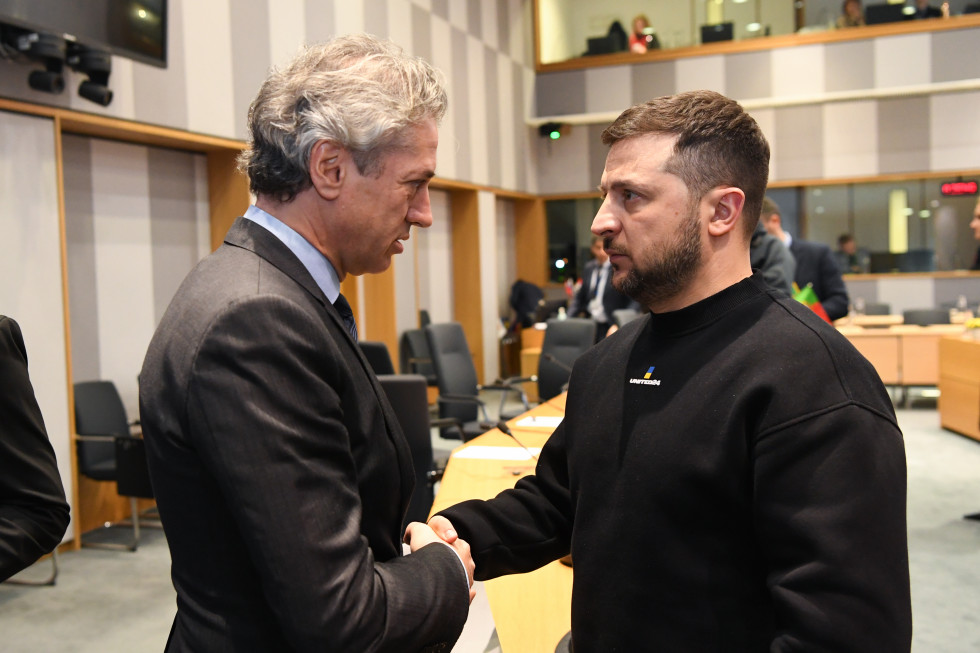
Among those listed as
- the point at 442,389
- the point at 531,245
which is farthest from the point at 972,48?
the point at 442,389

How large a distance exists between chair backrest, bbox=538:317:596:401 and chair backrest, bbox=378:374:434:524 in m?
2.25

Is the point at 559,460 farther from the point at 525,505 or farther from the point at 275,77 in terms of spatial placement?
the point at 275,77

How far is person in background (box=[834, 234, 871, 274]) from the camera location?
10.5 metres

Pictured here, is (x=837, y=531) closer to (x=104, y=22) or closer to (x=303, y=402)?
(x=303, y=402)

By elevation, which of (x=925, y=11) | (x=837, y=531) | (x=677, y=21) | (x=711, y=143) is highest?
(x=677, y=21)

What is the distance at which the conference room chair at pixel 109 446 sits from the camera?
4.22m

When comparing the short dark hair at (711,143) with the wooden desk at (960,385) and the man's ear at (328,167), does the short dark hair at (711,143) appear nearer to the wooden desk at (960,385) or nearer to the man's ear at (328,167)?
the man's ear at (328,167)

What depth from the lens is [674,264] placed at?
132 cm

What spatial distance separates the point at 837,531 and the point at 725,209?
1.73ft

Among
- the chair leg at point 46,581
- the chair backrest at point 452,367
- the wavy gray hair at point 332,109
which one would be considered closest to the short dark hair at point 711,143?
the wavy gray hair at point 332,109

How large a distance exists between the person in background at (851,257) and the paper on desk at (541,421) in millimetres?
7700

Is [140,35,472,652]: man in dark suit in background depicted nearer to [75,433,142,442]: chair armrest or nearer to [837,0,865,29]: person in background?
[75,433,142,442]: chair armrest

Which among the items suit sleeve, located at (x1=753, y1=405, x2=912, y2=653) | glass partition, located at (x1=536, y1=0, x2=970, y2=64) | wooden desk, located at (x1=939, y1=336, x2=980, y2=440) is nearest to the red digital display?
glass partition, located at (x1=536, y1=0, x2=970, y2=64)

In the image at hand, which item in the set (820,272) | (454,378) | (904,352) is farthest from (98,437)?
(904,352)
